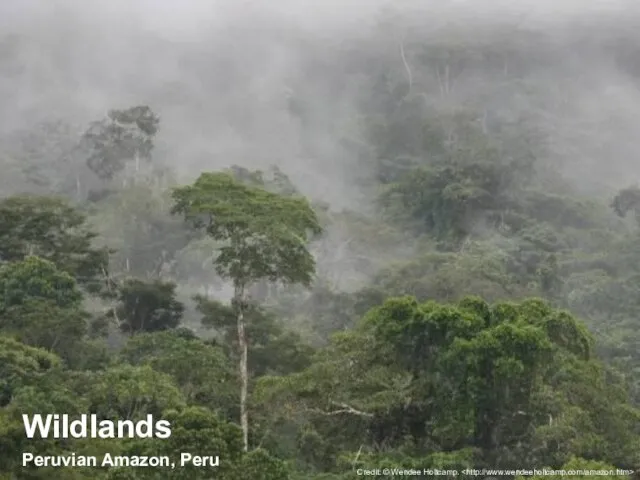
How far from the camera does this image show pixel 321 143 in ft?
200

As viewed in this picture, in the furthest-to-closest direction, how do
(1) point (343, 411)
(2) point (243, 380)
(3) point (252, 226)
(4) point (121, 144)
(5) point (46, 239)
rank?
1. (4) point (121, 144)
2. (5) point (46, 239)
3. (3) point (252, 226)
4. (2) point (243, 380)
5. (1) point (343, 411)

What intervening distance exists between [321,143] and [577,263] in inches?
1045

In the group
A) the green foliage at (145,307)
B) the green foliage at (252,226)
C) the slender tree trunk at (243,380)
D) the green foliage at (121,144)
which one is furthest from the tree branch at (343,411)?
the green foliage at (121,144)

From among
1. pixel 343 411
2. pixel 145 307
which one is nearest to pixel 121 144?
pixel 145 307

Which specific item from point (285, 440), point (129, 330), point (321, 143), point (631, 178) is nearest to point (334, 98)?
point (321, 143)

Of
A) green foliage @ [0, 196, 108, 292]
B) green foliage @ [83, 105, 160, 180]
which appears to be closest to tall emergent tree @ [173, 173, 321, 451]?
green foliage @ [0, 196, 108, 292]

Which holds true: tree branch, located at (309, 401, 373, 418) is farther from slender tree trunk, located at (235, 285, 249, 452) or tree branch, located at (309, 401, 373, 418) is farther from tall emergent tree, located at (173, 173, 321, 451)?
tall emergent tree, located at (173, 173, 321, 451)

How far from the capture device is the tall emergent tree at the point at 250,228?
1797cm

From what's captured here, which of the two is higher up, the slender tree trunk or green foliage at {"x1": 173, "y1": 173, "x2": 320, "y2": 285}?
green foliage at {"x1": 173, "y1": 173, "x2": 320, "y2": 285}

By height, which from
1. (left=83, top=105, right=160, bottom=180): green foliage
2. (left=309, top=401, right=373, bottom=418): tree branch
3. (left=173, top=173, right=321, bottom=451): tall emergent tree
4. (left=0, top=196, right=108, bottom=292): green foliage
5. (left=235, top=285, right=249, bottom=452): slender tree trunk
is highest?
(left=83, top=105, right=160, bottom=180): green foliage

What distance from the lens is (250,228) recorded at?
18078mm

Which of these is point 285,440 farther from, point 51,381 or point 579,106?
point 579,106

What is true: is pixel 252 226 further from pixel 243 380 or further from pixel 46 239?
pixel 46 239

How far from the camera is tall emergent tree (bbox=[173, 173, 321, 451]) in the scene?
1797 cm
